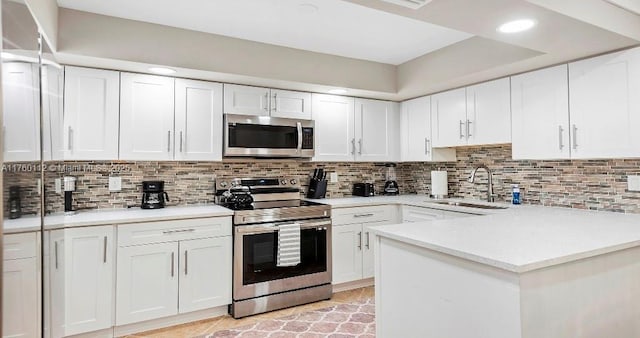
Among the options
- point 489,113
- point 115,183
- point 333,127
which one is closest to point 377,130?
point 333,127

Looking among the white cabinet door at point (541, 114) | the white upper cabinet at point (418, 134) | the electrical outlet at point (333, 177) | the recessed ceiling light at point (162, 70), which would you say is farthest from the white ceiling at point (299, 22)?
the electrical outlet at point (333, 177)

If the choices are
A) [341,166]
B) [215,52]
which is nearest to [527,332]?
[215,52]

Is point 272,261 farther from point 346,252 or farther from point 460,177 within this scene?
point 460,177

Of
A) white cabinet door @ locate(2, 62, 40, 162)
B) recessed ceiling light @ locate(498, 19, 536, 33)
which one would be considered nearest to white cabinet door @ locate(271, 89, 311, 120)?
recessed ceiling light @ locate(498, 19, 536, 33)

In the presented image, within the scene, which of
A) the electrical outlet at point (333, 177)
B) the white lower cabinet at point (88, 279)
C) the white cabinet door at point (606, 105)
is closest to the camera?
the white cabinet door at point (606, 105)

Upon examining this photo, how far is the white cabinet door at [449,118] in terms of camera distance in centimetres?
352

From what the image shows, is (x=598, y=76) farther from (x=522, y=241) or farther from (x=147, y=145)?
(x=147, y=145)

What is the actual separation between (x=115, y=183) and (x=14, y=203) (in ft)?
7.66

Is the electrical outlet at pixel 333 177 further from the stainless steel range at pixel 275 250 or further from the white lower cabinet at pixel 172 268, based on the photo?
the white lower cabinet at pixel 172 268

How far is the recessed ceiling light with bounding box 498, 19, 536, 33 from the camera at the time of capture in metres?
1.93

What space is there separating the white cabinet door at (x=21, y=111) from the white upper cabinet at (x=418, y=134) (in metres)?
3.45

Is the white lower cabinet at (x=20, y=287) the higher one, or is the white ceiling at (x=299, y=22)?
the white ceiling at (x=299, y=22)

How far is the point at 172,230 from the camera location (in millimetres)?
2779

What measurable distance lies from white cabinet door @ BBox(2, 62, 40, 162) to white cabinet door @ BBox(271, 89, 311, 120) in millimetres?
2406
